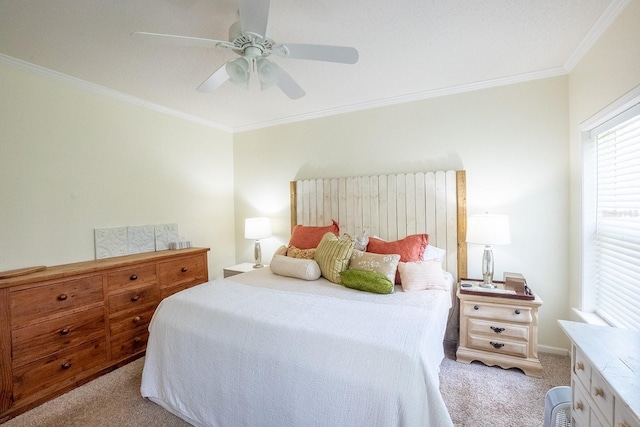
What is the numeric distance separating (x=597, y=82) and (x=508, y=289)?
162 cm

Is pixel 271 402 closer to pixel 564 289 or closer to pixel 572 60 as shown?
pixel 564 289

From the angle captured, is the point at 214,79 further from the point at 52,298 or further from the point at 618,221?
the point at 618,221

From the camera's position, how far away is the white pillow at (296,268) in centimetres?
248

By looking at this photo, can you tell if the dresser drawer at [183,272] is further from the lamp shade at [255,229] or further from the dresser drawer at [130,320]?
the lamp shade at [255,229]

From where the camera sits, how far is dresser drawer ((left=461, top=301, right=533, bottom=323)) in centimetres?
216

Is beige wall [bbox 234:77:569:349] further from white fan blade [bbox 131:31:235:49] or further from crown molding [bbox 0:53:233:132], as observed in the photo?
white fan blade [bbox 131:31:235:49]

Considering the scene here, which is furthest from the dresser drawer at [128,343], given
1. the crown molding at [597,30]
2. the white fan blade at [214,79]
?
the crown molding at [597,30]

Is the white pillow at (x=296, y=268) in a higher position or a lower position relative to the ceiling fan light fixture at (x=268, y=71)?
lower

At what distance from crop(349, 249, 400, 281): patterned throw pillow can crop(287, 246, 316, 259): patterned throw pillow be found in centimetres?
45

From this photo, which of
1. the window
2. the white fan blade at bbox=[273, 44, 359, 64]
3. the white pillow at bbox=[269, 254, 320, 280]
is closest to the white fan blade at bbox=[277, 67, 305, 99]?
the white fan blade at bbox=[273, 44, 359, 64]

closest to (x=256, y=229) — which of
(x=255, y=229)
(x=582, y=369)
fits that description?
(x=255, y=229)

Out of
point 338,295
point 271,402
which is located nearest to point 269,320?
point 271,402

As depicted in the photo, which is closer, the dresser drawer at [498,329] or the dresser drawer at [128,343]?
the dresser drawer at [498,329]

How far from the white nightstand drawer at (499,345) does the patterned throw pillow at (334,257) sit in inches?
47.4
